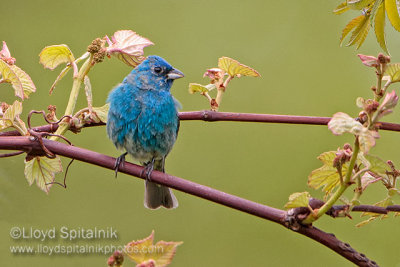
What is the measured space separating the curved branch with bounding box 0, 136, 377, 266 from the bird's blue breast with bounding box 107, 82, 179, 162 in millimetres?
1410

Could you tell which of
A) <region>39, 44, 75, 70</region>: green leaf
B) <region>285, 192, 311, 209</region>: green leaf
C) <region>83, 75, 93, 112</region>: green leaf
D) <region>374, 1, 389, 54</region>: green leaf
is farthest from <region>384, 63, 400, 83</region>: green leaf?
<region>39, 44, 75, 70</region>: green leaf

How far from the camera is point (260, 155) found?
16.4ft

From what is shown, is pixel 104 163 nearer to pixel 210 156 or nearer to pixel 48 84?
pixel 210 156

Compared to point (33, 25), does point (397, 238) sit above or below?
below

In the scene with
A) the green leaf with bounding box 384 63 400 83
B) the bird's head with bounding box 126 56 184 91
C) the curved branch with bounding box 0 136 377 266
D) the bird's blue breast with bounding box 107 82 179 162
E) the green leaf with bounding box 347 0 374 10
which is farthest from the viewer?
the bird's head with bounding box 126 56 184 91

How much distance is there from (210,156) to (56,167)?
10.6 ft

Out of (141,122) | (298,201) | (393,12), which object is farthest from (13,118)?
(141,122)

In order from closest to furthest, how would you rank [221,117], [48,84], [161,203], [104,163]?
1. [104,163]
2. [221,117]
3. [161,203]
4. [48,84]

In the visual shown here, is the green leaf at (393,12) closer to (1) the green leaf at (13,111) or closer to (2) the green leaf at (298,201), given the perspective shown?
(2) the green leaf at (298,201)

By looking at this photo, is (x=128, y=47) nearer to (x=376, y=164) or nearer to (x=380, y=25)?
(x=380, y=25)

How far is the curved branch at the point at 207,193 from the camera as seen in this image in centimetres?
130

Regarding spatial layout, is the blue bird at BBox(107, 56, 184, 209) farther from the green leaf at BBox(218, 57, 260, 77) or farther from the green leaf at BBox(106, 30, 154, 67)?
the green leaf at BBox(218, 57, 260, 77)

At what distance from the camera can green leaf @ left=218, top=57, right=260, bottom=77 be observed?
A: 6.14 feet

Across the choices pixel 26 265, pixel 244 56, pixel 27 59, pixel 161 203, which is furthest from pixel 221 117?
pixel 27 59
